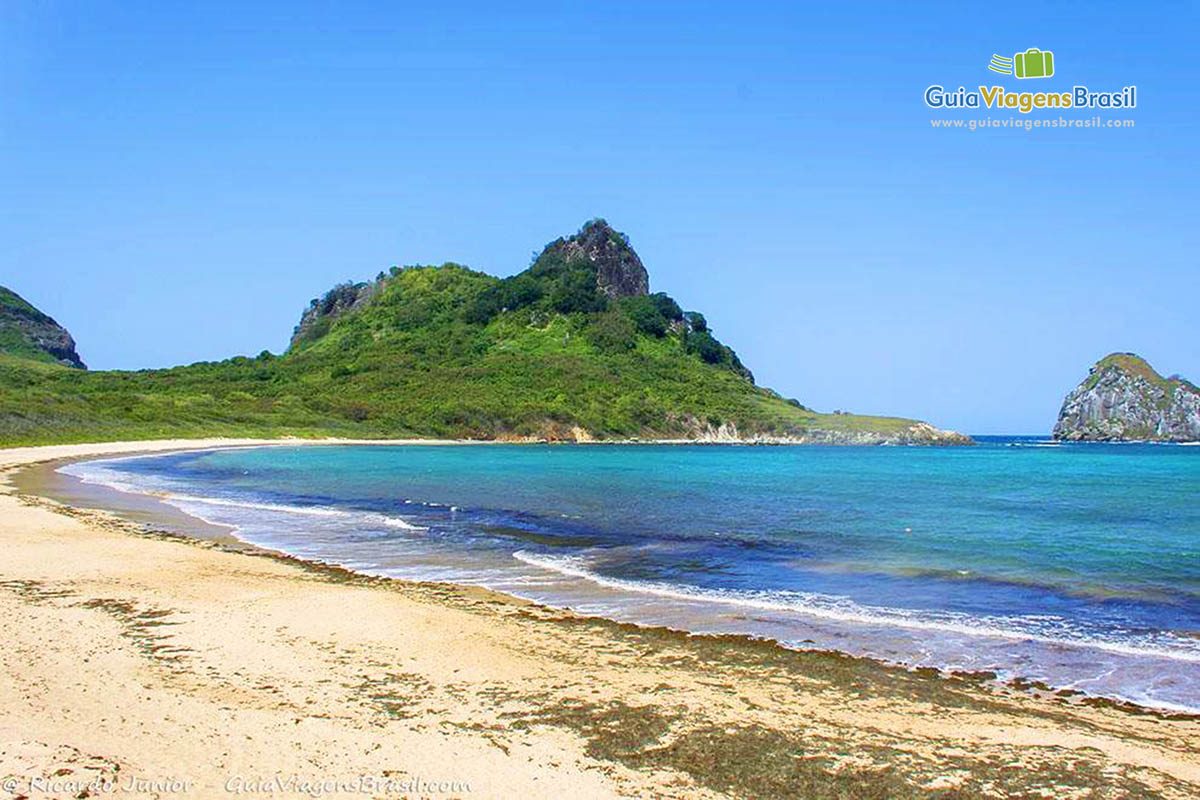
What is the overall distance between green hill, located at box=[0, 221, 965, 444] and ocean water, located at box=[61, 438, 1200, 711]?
1915 inches

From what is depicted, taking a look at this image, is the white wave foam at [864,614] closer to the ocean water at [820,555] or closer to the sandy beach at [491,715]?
→ the ocean water at [820,555]

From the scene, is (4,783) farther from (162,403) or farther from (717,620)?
(162,403)

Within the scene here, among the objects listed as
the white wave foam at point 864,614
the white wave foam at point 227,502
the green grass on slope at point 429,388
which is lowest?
the white wave foam at point 864,614

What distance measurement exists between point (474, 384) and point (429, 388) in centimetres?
819

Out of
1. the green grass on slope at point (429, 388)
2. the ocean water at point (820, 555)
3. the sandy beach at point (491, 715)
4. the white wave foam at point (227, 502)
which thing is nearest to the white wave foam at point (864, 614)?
the ocean water at point (820, 555)

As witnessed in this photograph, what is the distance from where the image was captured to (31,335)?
173375 millimetres

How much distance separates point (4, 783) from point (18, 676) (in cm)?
302

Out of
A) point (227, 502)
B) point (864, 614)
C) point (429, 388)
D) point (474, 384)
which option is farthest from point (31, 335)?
point (864, 614)

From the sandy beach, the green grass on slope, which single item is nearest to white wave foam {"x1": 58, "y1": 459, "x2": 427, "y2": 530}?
the sandy beach

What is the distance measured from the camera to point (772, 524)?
26891mm

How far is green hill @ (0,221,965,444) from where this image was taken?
317 feet

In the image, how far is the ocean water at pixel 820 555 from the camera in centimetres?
1205

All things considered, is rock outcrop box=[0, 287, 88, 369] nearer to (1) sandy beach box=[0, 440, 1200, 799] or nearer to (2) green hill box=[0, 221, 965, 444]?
(2) green hill box=[0, 221, 965, 444]

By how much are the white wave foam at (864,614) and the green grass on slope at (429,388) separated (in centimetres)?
6774
